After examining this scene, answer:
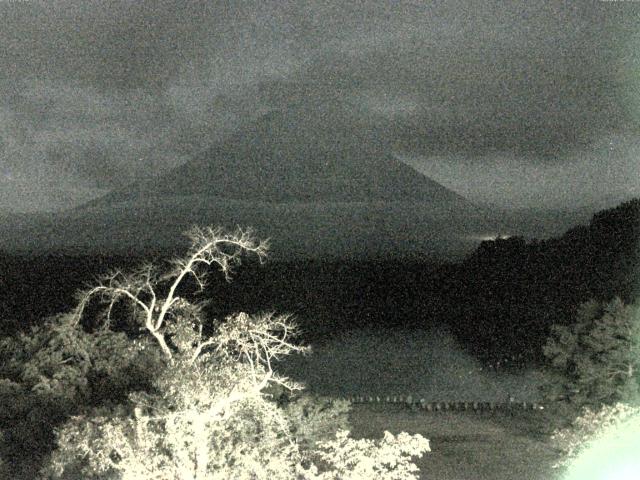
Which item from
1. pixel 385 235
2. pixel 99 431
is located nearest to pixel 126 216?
pixel 385 235

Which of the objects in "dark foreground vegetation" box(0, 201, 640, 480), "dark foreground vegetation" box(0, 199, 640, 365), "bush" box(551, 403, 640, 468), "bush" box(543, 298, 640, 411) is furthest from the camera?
"dark foreground vegetation" box(0, 199, 640, 365)

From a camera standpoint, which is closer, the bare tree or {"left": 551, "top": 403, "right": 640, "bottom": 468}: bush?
the bare tree

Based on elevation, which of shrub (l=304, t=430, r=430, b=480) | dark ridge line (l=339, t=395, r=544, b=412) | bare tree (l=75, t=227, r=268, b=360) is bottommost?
dark ridge line (l=339, t=395, r=544, b=412)

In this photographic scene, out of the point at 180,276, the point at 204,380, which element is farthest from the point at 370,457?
the point at 180,276

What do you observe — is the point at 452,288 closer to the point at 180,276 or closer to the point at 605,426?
the point at 605,426

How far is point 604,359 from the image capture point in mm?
14047

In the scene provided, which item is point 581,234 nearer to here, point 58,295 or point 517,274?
point 517,274

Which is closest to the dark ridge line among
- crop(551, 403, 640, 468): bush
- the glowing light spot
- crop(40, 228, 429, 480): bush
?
crop(551, 403, 640, 468): bush

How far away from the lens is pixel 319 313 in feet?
161

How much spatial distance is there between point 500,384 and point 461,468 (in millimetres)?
13076

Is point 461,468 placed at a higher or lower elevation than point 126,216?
lower

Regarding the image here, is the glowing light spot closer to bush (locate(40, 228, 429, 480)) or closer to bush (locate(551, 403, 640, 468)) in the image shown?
bush (locate(551, 403, 640, 468))

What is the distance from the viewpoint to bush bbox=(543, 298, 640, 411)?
13.8m

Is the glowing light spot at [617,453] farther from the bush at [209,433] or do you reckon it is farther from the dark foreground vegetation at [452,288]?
the dark foreground vegetation at [452,288]
